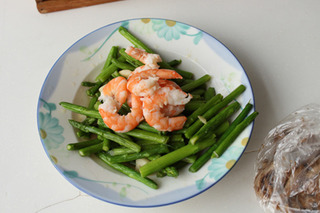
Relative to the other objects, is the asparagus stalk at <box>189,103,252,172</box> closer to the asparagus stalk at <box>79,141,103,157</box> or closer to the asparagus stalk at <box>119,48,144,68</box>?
the asparagus stalk at <box>79,141,103,157</box>

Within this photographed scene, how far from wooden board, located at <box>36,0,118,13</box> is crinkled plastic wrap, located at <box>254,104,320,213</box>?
1805 millimetres

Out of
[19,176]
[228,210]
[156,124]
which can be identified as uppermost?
[156,124]

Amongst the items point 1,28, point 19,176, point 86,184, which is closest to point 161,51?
point 86,184

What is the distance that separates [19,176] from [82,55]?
82 cm

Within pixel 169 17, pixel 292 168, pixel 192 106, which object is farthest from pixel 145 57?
pixel 292 168

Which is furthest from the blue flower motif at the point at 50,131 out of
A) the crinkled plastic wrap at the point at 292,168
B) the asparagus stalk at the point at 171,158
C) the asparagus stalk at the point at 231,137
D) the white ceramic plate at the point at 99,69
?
the crinkled plastic wrap at the point at 292,168

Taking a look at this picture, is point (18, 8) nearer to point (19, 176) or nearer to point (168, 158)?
point (19, 176)

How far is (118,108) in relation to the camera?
6.18ft

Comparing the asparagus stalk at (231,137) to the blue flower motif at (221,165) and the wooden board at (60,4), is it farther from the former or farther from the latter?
the wooden board at (60,4)

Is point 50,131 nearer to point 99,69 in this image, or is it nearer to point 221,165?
point 99,69

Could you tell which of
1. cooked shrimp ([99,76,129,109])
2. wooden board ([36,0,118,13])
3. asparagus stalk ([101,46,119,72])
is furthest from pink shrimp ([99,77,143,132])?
wooden board ([36,0,118,13])

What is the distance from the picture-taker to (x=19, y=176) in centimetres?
204

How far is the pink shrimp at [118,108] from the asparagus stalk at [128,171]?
176mm

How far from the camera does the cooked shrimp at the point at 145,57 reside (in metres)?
2.00
